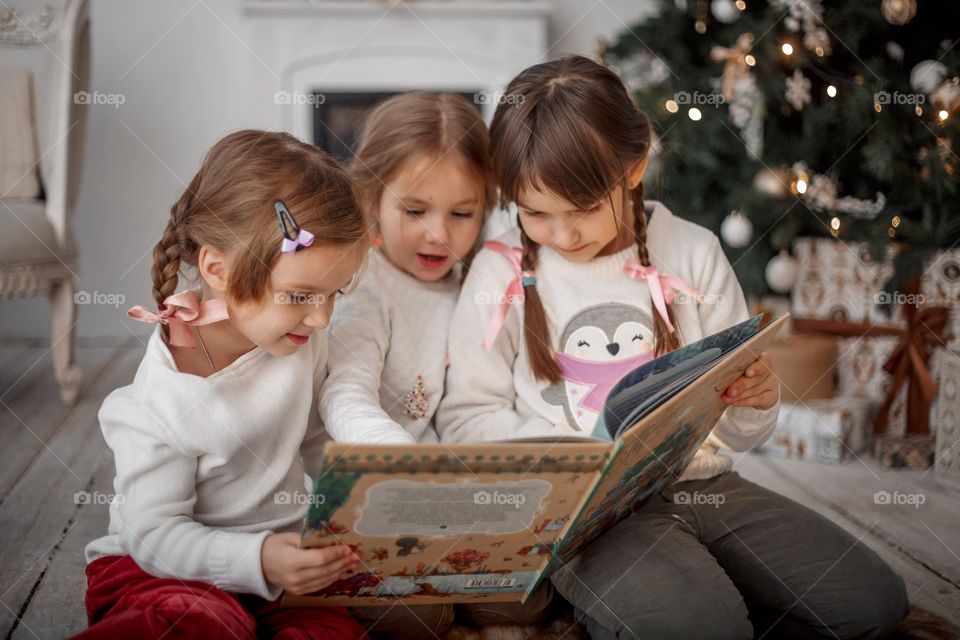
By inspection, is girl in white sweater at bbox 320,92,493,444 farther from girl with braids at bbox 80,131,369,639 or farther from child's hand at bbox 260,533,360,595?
A: child's hand at bbox 260,533,360,595

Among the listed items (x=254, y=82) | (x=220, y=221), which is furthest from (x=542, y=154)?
(x=254, y=82)

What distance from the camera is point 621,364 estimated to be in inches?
46.2

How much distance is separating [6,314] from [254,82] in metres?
1.09

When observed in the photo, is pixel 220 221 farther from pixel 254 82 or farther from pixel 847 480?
pixel 254 82

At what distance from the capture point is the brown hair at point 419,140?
1.23m

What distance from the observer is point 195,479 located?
3.17ft

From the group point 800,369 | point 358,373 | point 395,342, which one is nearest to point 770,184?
point 800,369

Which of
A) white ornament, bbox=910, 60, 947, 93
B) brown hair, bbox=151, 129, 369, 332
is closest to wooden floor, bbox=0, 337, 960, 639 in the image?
brown hair, bbox=151, 129, 369, 332

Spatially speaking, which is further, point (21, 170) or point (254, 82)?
point (254, 82)

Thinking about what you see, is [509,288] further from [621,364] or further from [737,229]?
[737,229]

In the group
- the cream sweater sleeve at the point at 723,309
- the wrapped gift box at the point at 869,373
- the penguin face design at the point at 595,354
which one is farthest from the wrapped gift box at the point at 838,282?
the penguin face design at the point at 595,354

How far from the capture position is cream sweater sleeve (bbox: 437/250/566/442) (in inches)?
46.6

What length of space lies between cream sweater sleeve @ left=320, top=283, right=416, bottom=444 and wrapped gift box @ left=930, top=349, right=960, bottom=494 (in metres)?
1.06

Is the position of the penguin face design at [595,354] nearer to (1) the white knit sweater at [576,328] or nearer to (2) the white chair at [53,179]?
(1) the white knit sweater at [576,328]
